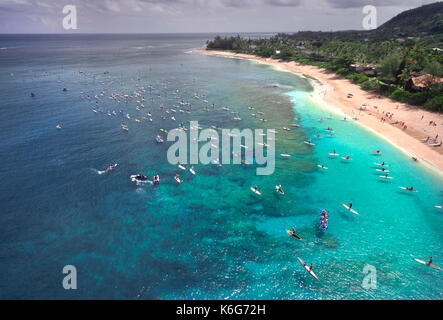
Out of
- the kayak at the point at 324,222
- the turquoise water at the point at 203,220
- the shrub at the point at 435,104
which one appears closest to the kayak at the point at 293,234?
the turquoise water at the point at 203,220

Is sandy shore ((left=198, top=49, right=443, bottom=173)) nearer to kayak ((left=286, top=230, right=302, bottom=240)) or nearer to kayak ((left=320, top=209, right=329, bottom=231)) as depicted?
kayak ((left=320, top=209, right=329, bottom=231))

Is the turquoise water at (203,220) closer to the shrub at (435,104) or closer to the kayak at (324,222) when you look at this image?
the kayak at (324,222)

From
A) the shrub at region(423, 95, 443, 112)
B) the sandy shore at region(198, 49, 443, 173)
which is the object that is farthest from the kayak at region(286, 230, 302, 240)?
the shrub at region(423, 95, 443, 112)

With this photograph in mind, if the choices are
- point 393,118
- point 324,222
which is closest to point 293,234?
point 324,222

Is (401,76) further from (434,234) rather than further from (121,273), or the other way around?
(121,273)

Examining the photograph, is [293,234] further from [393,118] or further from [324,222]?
[393,118]
